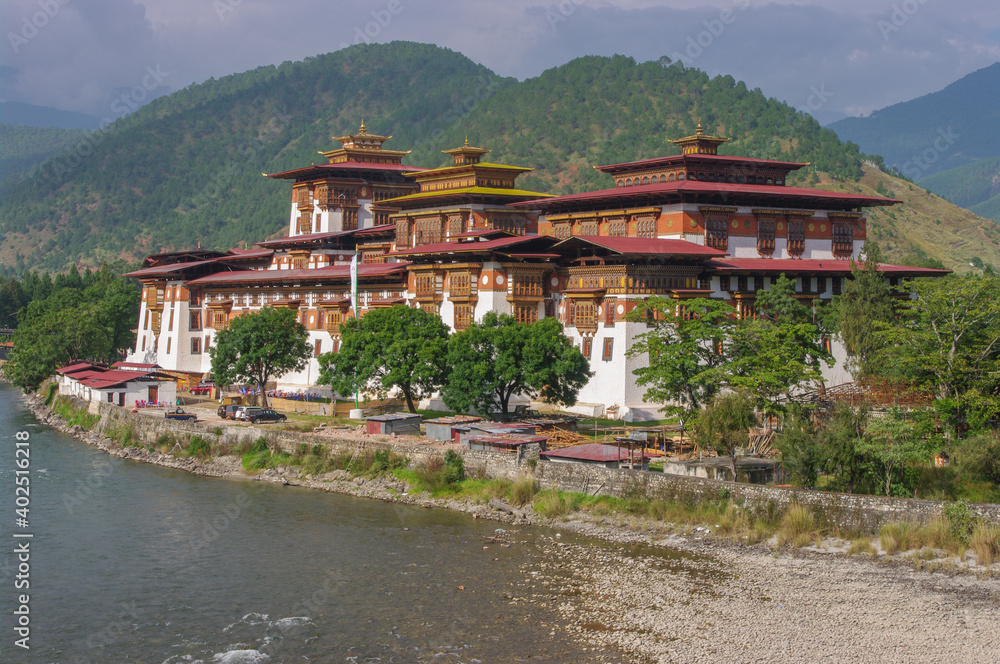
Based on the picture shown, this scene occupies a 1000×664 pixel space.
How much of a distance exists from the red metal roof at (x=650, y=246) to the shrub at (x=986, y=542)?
97.0ft

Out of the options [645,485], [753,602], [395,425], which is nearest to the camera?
[753,602]

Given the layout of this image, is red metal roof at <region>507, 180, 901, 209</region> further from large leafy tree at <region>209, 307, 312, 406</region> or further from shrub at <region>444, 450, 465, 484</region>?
shrub at <region>444, 450, 465, 484</region>

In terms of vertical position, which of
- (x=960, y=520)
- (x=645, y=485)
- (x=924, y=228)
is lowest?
(x=960, y=520)

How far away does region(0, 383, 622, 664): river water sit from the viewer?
3322 centimetres

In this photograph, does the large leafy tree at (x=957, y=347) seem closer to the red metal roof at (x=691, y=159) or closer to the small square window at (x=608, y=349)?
the small square window at (x=608, y=349)

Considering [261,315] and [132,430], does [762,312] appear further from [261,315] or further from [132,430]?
[132,430]

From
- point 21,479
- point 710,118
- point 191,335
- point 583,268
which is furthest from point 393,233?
point 710,118

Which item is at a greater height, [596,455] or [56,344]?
[56,344]

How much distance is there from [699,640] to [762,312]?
3848cm

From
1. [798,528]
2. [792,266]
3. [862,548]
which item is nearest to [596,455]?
[798,528]

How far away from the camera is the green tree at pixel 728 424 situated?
45.9m

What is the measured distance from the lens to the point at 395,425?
193 feet

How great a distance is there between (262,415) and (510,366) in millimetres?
16333

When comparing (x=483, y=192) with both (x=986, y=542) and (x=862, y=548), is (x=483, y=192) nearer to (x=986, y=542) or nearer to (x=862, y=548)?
(x=862, y=548)
